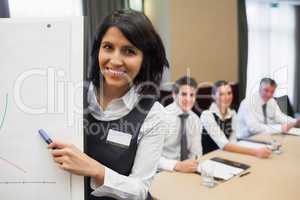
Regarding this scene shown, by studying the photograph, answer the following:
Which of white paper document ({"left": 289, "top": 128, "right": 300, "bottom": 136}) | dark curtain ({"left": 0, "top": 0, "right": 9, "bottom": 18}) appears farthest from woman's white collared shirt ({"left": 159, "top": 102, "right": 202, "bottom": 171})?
dark curtain ({"left": 0, "top": 0, "right": 9, "bottom": 18})

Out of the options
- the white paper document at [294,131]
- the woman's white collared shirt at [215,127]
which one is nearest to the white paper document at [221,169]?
the woman's white collared shirt at [215,127]

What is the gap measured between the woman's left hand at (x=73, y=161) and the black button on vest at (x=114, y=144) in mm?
115

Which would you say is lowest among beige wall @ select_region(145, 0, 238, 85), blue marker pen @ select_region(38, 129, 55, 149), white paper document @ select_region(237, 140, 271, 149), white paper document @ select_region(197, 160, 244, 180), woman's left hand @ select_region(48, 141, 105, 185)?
white paper document @ select_region(197, 160, 244, 180)

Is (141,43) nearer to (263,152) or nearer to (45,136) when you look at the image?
(45,136)

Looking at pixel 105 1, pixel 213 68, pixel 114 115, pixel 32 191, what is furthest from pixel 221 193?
pixel 213 68

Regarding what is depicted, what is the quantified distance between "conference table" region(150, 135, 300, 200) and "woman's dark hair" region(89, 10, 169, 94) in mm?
735

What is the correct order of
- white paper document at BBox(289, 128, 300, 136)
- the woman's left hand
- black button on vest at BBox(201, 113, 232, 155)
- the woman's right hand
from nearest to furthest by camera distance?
the woman's left hand, the woman's right hand, black button on vest at BBox(201, 113, 232, 155), white paper document at BBox(289, 128, 300, 136)

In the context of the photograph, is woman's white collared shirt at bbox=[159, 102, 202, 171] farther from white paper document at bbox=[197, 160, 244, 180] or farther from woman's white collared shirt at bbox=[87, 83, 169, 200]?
woman's white collared shirt at bbox=[87, 83, 169, 200]

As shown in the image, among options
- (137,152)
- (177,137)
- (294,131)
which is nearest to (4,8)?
(177,137)

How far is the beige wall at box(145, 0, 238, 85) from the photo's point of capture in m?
3.75

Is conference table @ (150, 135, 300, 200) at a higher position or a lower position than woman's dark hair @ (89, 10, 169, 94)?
lower

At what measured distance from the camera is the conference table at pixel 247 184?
1.37 metres

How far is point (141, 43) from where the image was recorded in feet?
2.52

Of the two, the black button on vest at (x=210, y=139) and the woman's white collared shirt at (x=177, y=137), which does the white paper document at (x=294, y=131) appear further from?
the woman's white collared shirt at (x=177, y=137)
